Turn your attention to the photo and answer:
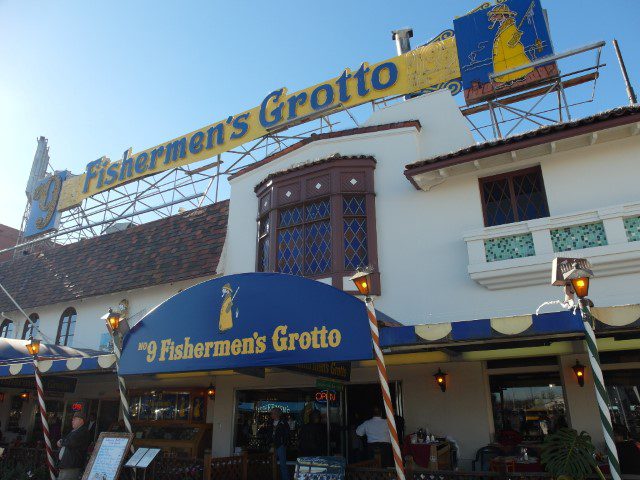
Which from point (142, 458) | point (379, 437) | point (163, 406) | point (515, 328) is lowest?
point (142, 458)

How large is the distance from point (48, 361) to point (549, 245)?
10523 millimetres

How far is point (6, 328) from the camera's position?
18.7 metres

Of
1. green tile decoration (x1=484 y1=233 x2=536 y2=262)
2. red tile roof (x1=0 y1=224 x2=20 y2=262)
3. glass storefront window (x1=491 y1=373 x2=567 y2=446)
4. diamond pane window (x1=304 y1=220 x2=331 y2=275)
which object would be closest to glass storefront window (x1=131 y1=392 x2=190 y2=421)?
diamond pane window (x1=304 y1=220 x2=331 y2=275)

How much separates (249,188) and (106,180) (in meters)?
10.2

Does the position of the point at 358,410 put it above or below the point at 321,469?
above

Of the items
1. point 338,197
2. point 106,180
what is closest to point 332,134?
point 338,197

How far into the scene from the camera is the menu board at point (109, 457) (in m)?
8.29

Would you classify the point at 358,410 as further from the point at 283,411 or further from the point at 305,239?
the point at 305,239

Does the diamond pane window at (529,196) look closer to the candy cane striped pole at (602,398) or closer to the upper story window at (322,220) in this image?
the upper story window at (322,220)

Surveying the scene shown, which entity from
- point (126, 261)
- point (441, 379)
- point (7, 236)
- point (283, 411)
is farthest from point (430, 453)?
point (7, 236)

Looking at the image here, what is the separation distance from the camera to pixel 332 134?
12641 millimetres

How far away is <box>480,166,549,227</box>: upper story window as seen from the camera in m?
10.2

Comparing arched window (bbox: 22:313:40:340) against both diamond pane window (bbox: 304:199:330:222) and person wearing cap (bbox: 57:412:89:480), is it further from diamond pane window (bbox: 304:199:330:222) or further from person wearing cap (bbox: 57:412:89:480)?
diamond pane window (bbox: 304:199:330:222)

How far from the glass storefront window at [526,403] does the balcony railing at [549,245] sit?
200 centimetres
